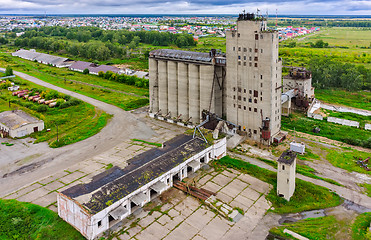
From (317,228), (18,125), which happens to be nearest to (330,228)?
(317,228)

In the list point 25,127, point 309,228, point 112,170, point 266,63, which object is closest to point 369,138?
point 266,63

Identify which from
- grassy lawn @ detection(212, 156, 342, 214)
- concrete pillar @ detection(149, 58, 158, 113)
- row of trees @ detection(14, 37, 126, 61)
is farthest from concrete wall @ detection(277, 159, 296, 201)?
row of trees @ detection(14, 37, 126, 61)

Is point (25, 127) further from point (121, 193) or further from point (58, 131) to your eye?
point (121, 193)

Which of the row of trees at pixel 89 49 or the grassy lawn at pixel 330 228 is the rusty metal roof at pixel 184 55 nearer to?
the grassy lawn at pixel 330 228

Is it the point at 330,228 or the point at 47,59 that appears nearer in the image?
the point at 330,228

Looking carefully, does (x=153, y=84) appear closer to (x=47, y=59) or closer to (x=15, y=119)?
(x=15, y=119)

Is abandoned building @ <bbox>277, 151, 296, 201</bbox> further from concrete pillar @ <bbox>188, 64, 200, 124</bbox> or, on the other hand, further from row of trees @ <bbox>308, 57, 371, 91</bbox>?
row of trees @ <bbox>308, 57, 371, 91</bbox>
